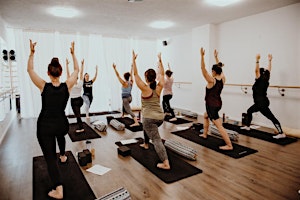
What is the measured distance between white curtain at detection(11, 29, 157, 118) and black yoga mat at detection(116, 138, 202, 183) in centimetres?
458

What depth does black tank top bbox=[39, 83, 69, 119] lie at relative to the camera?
2107mm


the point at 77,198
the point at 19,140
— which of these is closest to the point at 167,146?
the point at 77,198

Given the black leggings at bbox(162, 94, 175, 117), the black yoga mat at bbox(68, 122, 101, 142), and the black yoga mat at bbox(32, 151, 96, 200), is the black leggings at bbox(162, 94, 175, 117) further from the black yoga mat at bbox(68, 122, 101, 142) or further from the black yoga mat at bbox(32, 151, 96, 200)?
the black yoga mat at bbox(32, 151, 96, 200)

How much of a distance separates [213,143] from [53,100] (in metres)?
2.97

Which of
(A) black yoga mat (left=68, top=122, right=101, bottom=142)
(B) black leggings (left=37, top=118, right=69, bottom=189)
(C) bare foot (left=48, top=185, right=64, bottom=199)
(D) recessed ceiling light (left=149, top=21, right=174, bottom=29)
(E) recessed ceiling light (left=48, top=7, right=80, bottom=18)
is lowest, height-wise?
(C) bare foot (left=48, top=185, right=64, bottom=199)

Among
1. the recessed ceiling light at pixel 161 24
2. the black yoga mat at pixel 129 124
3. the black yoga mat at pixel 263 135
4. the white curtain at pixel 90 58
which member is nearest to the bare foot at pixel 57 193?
the black yoga mat at pixel 129 124

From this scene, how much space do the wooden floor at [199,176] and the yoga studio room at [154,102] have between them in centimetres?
2

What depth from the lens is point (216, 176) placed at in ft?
9.04

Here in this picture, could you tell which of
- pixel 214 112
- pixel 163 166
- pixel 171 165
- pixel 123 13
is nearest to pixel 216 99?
pixel 214 112

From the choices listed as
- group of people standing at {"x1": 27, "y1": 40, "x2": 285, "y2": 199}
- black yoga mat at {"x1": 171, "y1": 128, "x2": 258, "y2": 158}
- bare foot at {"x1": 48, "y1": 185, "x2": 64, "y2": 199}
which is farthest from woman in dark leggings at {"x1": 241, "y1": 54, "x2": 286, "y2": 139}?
bare foot at {"x1": 48, "y1": 185, "x2": 64, "y2": 199}

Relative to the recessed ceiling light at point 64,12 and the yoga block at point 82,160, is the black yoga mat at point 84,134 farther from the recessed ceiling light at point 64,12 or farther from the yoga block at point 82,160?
the recessed ceiling light at point 64,12

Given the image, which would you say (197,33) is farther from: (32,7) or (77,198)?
(77,198)

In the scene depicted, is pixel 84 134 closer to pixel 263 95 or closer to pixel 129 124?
pixel 129 124

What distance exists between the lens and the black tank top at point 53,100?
6.91 ft
